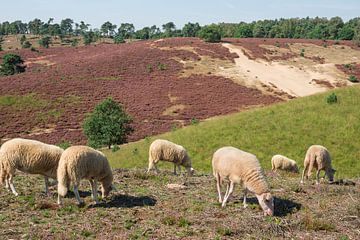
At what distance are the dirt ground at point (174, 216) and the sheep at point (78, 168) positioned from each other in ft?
2.15

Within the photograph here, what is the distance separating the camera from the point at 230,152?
1288 cm

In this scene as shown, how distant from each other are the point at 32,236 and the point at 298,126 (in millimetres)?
26162

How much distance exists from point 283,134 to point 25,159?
22.7 meters

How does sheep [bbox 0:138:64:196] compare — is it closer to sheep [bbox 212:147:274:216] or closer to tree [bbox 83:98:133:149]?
sheep [bbox 212:147:274:216]

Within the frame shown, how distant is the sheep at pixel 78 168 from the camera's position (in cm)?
1159

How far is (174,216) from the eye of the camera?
1100cm

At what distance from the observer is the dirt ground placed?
396 inches

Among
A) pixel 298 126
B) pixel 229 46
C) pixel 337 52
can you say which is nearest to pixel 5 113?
pixel 298 126

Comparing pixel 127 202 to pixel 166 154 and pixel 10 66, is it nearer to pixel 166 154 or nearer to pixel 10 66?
pixel 166 154

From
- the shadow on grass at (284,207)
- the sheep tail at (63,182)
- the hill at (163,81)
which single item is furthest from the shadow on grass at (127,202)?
the hill at (163,81)

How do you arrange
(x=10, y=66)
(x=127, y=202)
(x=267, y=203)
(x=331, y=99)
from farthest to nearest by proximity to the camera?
(x=10, y=66), (x=331, y=99), (x=127, y=202), (x=267, y=203)

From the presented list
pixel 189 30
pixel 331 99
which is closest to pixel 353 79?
pixel 331 99

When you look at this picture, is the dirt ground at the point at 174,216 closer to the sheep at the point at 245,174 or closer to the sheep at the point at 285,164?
the sheep at the point at 245,174

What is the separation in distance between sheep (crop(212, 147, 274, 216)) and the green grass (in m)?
13.5
